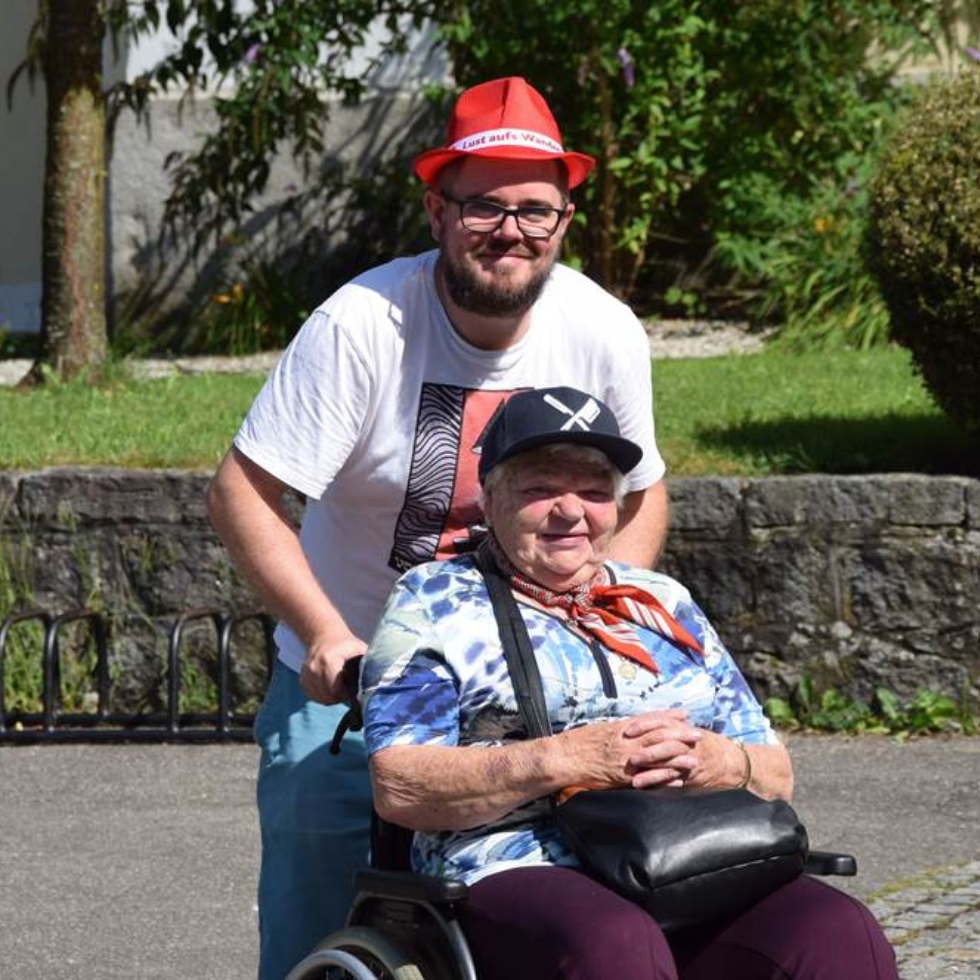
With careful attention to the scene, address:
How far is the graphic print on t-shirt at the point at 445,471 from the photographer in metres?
4.05

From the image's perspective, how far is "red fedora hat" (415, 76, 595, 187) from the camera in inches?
154

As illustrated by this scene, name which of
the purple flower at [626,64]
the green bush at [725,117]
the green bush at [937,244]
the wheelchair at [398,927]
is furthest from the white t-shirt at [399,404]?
the purple flower at [626,64]

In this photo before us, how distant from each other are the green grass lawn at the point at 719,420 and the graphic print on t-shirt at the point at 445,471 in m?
3.96

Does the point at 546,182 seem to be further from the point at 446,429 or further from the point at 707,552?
the point at 707,552

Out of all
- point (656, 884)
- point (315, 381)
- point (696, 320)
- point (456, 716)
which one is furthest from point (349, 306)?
point (696, 320)

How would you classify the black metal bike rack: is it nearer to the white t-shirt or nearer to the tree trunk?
the tree trunk

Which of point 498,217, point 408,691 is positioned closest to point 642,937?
point 408,691

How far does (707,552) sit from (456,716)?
4150 mm

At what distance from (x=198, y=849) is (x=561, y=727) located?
3089mm

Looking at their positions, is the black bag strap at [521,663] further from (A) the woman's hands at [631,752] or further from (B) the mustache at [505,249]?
(B) the mustache at [505,249]

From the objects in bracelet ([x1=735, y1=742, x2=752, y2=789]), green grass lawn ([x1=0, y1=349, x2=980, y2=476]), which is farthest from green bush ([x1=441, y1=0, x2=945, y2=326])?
bracelet ([x1=735, y1=742, x2=752, y2=789])

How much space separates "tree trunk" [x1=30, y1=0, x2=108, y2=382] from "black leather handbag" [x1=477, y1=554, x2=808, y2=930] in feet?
25.4

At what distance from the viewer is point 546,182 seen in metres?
3.96

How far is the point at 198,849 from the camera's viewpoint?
653 cm
